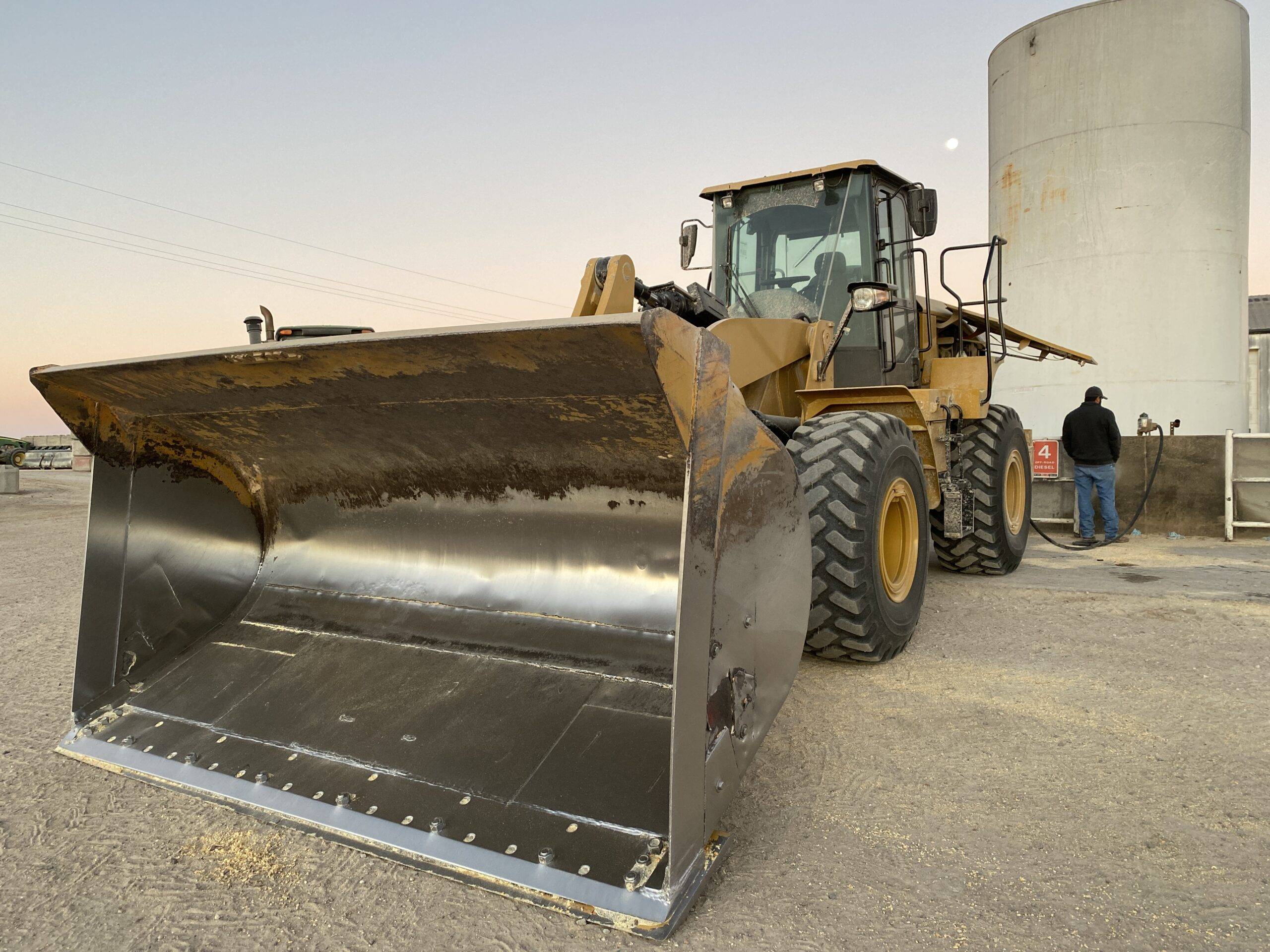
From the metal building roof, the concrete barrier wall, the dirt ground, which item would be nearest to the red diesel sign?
the concrete barrier wall

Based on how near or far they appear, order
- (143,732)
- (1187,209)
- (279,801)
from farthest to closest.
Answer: (1187,209), (143,732), (279,801)

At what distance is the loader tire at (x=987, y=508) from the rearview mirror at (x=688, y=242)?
7.60 ft

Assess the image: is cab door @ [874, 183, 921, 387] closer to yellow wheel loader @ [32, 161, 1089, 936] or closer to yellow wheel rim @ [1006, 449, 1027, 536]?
yellow wheel loader @ [32, 161, 1089, 936]

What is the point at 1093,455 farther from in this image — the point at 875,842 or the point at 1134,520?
the point at 875,842

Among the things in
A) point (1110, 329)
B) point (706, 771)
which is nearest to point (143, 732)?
point (706, 771)

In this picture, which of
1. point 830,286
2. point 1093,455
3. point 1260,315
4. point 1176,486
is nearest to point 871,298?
point 830,286

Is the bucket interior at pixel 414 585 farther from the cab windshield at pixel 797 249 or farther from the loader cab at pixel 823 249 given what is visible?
the cab windshield at pixel 797 249

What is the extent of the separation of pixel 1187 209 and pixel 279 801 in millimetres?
13425

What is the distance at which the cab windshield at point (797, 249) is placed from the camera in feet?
15.1

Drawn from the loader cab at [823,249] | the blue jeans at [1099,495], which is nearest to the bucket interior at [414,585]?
the loader cab at [823,249]

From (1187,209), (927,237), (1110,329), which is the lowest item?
(927,237)

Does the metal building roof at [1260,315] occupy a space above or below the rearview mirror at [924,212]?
above

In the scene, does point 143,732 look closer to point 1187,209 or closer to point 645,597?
point 645,597

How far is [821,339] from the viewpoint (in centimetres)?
439
